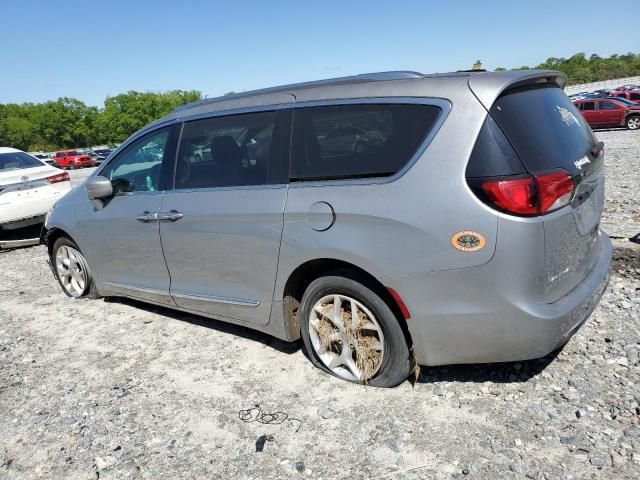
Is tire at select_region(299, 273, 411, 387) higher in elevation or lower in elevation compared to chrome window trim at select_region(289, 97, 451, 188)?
lower

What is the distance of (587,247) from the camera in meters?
2.89

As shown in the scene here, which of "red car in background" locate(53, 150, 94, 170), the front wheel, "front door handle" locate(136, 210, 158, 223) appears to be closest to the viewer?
"front door handle" locate(136, 210, 158, 223)

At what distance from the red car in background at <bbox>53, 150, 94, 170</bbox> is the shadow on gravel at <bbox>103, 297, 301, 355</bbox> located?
44.3 m

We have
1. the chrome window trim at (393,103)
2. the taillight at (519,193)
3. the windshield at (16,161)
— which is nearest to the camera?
the taillight at (519,193)

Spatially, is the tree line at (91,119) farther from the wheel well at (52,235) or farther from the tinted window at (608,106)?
the wheel well at (52,235)

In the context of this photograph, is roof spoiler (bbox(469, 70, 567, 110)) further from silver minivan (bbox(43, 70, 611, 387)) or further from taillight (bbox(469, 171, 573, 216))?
taillight (bbox(469, 171, 573, 216))

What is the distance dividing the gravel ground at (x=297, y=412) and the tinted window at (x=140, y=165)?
4.20 ft

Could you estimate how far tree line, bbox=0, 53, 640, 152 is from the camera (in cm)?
8431

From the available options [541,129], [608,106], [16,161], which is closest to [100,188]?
[541,129]

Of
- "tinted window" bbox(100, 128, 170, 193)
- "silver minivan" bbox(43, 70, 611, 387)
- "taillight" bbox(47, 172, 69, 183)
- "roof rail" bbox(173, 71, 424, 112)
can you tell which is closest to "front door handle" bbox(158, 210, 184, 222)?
"silver minivan" bbox(43, 70, 611, 387)

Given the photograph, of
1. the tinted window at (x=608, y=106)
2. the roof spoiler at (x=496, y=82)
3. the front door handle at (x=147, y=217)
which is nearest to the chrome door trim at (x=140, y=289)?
the front door handle at (x=147, y=217)

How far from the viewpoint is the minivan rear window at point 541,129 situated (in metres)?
2.48

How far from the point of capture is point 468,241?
245 centimetres

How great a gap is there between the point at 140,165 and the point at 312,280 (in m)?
2.00
